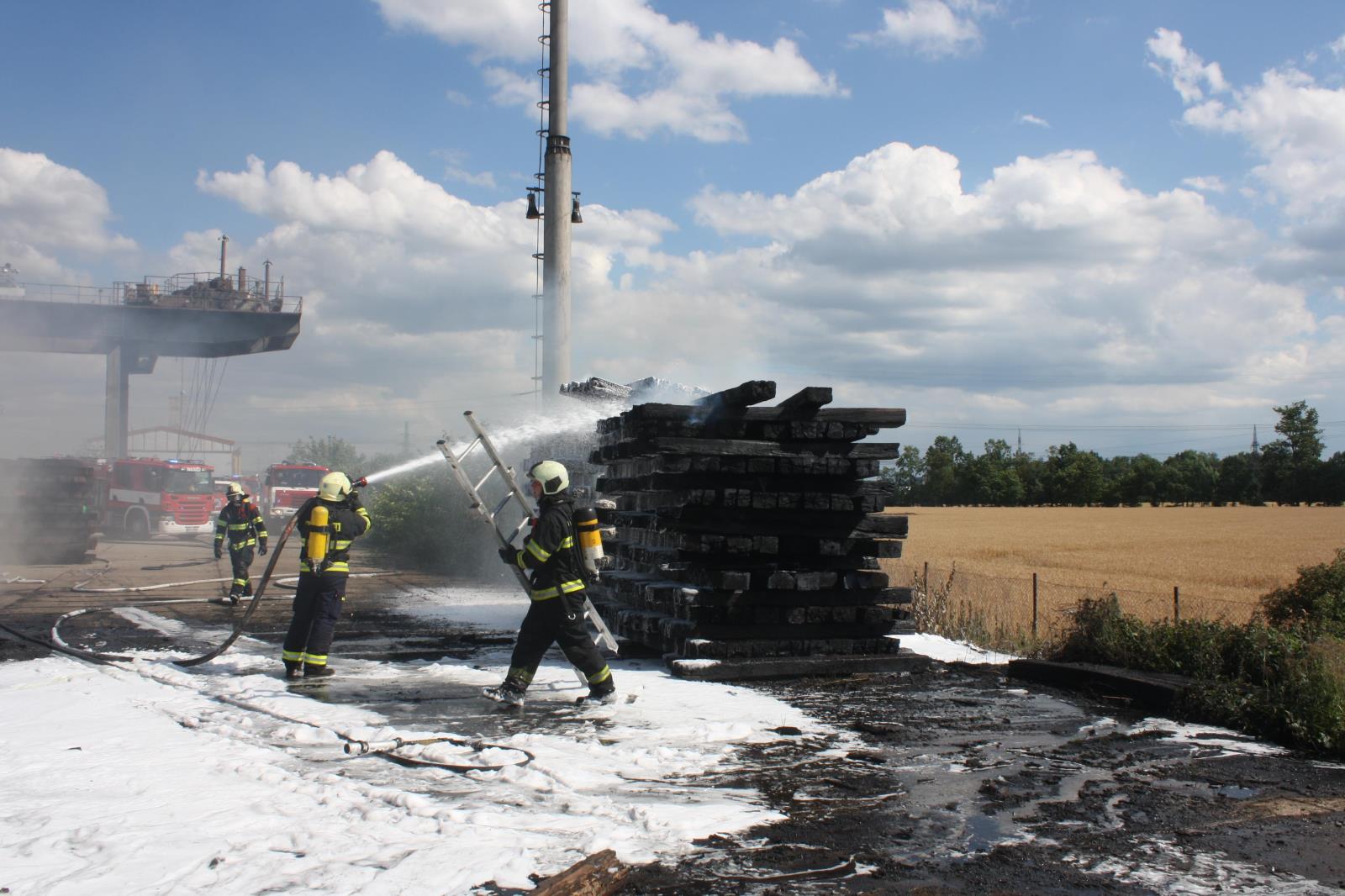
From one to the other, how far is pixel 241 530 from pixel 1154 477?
85.1 metres

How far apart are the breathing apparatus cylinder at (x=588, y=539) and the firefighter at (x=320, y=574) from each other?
7.39ft

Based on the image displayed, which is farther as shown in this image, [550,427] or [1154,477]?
[1154,477]

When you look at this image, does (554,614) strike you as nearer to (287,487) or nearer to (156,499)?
(287,487)

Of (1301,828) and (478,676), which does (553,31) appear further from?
(1301,828)

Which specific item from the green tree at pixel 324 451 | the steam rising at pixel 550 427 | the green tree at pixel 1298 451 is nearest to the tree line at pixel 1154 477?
the green tree at pixel 1298 451

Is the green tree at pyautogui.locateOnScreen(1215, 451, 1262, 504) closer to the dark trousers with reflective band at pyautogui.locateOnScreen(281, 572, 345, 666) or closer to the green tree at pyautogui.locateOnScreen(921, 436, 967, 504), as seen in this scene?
the green tree at pyautogui.locateOnScreen(921, 436, 967, 504)

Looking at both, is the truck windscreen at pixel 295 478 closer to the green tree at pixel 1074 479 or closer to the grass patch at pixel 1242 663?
the grass patch at pixel 1242 663

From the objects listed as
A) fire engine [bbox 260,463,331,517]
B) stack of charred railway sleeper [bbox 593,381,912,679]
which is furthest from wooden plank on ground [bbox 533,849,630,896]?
fire engine [bbox 260,463,331,517]

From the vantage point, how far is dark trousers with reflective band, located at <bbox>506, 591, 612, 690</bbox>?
294 inches

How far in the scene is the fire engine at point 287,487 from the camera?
102 ft

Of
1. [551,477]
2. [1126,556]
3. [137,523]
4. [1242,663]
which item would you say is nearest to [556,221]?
[551,477]

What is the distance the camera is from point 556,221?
A: 2114 cm

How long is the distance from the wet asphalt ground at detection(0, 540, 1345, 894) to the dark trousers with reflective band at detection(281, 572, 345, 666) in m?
0.42

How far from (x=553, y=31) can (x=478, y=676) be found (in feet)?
54.7
